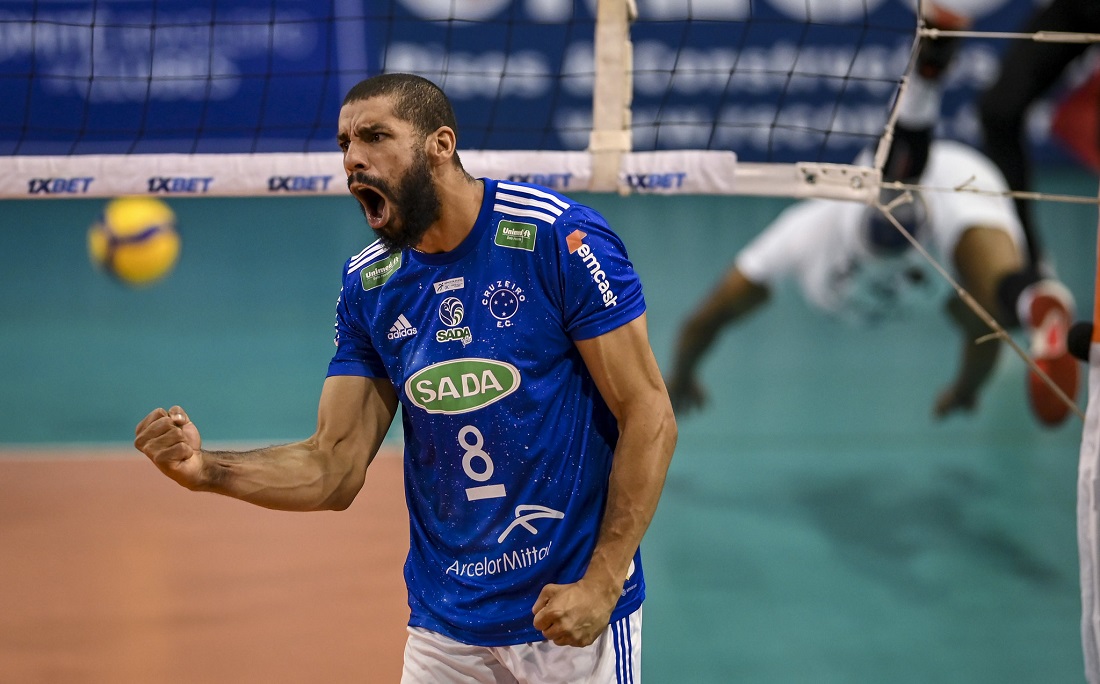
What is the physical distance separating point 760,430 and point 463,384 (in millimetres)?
4567

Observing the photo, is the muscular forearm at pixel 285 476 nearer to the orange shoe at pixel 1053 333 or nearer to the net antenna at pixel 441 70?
the net antenna at pixel 441 70

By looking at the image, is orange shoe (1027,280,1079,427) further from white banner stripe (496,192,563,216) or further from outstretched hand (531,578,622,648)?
outstretched hand (531,578,622,648)

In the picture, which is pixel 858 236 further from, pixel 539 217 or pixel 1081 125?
pixel 539 217

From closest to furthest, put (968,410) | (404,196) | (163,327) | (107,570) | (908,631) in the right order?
(404,196)
(908,631)
(107,570)
(968,410)
(163,327)

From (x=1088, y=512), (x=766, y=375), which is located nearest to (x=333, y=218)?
(x=766, y=375)

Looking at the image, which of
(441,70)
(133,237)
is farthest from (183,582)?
(441,70)

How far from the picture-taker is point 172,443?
231 centimetres

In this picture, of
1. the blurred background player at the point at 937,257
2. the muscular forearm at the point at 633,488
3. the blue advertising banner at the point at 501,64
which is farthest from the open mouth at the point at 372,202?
the blue advertising banner at the point at 501,64

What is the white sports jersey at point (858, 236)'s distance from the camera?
724 cm

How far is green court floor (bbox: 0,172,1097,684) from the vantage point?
4.49 meters

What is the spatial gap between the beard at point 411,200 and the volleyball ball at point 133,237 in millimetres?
5926

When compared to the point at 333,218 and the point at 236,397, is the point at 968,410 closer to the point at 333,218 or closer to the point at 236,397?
the point at 236,397

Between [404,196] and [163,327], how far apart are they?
6.94 meters

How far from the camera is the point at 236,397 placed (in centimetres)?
727
